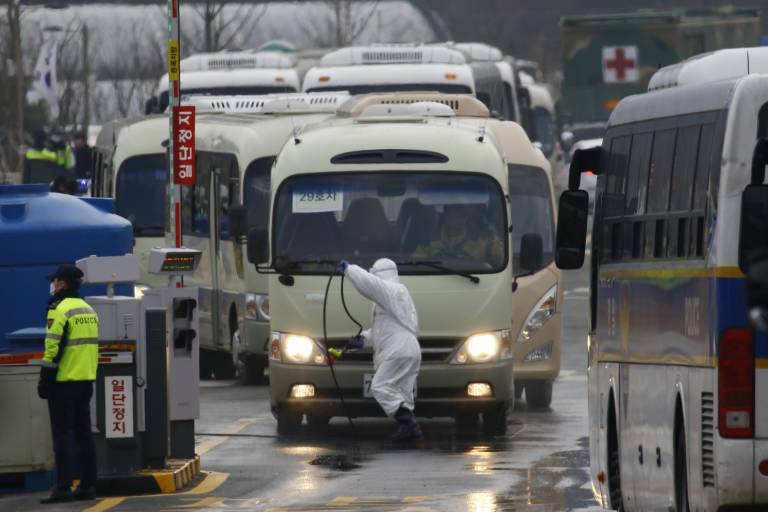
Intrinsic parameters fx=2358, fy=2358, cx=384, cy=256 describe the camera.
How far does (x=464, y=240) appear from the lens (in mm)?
19234

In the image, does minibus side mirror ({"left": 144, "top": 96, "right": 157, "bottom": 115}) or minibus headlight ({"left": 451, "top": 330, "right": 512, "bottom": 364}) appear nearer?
minibus headlight ({"left": 451, "top": 330, "right": 512, "bottom": 364})

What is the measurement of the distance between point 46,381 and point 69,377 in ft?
0.50

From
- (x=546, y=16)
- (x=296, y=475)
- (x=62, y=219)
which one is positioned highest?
(x=546, y=16)

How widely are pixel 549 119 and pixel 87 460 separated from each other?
3350 cm

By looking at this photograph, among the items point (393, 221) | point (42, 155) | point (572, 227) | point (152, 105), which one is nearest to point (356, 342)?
point (393, 221)

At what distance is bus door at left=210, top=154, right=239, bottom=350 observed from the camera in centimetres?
2462

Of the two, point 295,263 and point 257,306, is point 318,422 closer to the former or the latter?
point 295,263

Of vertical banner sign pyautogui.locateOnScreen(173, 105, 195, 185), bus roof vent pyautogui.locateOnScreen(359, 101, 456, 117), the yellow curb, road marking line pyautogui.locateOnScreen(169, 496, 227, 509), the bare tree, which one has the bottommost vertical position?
road marking line pyautogui.locateOnScreen(169, 496, 227, 509)

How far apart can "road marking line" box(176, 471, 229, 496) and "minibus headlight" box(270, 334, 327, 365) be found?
87.7 inches

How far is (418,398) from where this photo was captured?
1861cm

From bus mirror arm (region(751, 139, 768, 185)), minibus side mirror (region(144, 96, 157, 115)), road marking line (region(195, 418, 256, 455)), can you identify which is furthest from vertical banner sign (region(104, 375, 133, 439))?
minibus side mirror (region(144, 96, 157, 115))

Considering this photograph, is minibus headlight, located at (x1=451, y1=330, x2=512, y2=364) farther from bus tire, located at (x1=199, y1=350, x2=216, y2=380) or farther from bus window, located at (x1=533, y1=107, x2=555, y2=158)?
bus window, located at (x1=533, y1=107, x2=555, y2=158)

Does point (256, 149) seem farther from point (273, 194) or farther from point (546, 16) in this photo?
point (546, 16)

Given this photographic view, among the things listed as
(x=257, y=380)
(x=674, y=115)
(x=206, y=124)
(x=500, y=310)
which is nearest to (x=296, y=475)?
(x=500, y=310)
